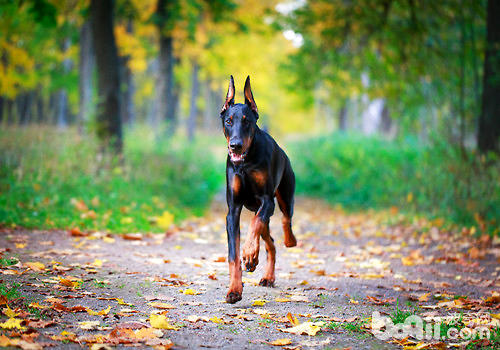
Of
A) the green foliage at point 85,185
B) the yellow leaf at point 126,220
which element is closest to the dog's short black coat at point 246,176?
the green foliage at point 85,185

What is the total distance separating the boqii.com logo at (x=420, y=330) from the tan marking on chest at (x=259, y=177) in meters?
1.52

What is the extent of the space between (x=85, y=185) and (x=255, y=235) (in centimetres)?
678

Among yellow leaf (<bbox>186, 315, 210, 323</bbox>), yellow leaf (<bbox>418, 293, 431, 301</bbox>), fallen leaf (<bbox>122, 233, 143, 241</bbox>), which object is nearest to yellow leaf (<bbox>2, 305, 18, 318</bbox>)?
yellow leaf (<bbox>186, 315, 210, 323</bbox>)

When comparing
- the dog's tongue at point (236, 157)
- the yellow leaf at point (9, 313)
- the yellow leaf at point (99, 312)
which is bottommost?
the yellow leaf at point (99, 312)

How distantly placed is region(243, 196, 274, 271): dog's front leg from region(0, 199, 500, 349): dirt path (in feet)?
1.47

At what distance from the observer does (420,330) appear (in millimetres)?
4168

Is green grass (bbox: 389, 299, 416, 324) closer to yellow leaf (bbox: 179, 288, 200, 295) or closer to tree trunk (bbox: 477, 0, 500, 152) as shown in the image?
yellow leaf (bbox: 179, 288, 200, 295)

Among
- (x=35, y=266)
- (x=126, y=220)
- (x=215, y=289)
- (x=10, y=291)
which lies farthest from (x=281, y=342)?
(x=126, y=220)

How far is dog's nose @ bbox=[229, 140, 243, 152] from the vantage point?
4.43 meters

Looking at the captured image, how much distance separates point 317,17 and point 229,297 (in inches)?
514

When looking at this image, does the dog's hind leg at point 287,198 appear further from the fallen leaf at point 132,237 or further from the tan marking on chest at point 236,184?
the fallen leaf at point 132,237

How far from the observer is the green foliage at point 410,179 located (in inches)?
373

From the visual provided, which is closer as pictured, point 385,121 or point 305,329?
point 305,329

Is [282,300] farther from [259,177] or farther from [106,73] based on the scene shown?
[106,73]
